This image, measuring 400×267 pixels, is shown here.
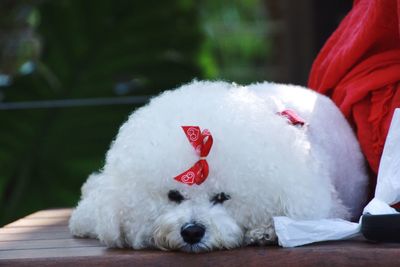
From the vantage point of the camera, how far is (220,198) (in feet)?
5.25

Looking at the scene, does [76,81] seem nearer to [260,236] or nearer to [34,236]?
[34,236]

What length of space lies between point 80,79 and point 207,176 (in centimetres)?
235

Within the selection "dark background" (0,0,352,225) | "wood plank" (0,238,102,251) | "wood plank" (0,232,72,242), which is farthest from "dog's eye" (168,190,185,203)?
"dark background" (0,0,352,225)

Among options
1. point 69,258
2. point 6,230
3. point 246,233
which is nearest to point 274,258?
point 246,233

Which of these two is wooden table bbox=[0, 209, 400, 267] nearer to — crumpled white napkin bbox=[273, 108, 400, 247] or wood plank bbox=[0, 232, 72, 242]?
crumpled white napkin bbox=[273, 108, 400, 247]

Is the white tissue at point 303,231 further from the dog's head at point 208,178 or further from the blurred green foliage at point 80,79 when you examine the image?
the blurred green foliage at point 80,79

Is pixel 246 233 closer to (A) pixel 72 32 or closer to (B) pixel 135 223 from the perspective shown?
(B) pixel 135 223

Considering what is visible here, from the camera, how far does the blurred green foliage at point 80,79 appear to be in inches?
148

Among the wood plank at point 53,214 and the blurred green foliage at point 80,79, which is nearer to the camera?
the wood plank at point 53,214

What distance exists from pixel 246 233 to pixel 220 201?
0.09 metres

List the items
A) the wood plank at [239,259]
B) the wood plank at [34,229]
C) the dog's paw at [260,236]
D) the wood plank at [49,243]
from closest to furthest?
1. the wood plank at [239,259]
2. the dog's paw at [260,236]
3. the wood plank at [49,243]
4. the wood plank at [34,229]

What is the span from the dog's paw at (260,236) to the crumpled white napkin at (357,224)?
0.03 metres

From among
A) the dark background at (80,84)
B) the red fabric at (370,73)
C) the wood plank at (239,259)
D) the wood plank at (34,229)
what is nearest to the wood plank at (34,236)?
the wood plank at (34,229)

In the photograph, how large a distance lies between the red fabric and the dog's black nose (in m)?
0.56
